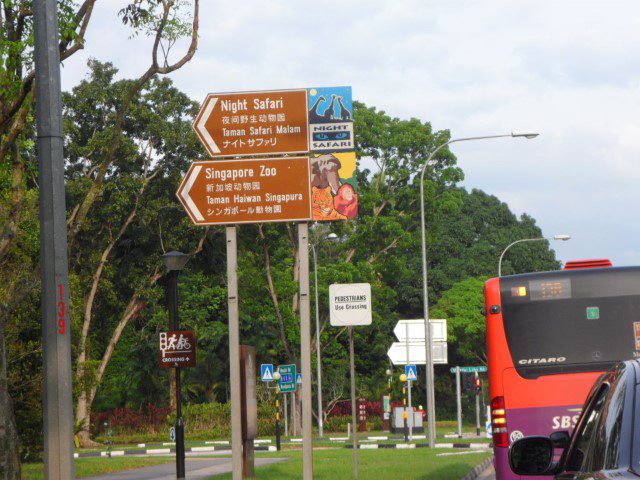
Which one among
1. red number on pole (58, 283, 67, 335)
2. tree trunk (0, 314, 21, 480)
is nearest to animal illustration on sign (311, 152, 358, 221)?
tree trunk (0, 314, 21, 480)

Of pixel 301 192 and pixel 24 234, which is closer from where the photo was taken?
pixel 301 192

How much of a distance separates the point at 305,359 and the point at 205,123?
142 inches

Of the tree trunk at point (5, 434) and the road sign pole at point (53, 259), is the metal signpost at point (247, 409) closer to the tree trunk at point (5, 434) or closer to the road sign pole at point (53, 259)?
the tree trunk at point (5, 434)

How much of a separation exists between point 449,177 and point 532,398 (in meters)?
42.2

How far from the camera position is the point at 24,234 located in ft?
91.3

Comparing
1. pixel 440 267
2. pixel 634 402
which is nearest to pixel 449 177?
pixel 440 267

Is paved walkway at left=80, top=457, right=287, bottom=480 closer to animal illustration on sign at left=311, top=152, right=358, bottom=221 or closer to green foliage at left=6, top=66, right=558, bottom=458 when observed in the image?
green foliage at left=6, top=66, right=558, bottom=458

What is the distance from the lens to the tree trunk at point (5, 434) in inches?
683

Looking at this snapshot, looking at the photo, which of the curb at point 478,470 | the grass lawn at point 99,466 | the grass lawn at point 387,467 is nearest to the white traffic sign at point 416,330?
the grass lawn at point 387,467

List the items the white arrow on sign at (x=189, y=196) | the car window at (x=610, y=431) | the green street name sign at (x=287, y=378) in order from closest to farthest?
the car window at (x=610, y=431) → the white arrow on sign at (x=189, y=196) → the green street name sign at (x=287, y=378)

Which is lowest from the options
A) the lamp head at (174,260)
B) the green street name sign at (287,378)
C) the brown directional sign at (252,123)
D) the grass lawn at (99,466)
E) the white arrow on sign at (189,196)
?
the grass lawn at (99,466)

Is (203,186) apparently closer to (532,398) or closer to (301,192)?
(301,192)

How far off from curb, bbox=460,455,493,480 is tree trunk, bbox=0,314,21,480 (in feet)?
25.4

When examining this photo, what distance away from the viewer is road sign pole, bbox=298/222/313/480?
1542 cm
